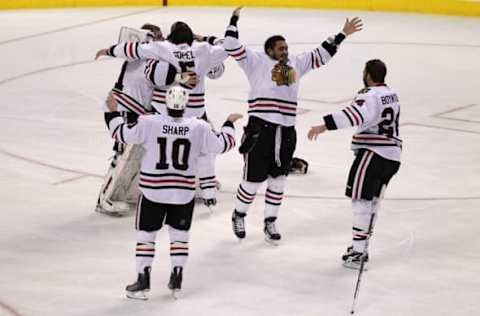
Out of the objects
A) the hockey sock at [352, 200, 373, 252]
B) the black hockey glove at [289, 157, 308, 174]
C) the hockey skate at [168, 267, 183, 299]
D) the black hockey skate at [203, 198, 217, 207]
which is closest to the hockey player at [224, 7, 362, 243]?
the hockey sock at [352, 200, 373, 252]

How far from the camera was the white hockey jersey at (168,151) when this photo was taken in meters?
7.50

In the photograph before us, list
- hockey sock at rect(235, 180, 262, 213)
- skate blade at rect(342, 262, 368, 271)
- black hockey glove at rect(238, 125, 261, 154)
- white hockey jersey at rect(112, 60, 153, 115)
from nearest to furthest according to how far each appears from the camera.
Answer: black hockey glove at rect(238, 125, 261, 154) < skate blade at rect(342, 262, 368, 271) < hockey sock at rect(235, 180, 262, 213) < white hockey jersey at rect(112, 60, 153, 115)

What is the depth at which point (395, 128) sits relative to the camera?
8406 mm

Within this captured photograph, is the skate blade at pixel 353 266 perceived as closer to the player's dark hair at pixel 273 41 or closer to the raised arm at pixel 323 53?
the raised arm at pixel 323 53

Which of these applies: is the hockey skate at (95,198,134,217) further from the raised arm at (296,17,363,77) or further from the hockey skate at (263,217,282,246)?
the raised arm at (296,17,363,77)

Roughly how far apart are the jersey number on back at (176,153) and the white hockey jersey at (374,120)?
1210 mm

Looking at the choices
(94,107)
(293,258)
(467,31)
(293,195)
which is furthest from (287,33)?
(293,258)

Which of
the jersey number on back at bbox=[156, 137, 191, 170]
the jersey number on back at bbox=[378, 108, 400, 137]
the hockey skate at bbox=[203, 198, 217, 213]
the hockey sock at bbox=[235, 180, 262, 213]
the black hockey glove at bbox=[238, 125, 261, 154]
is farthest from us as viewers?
the hockey skate at bbox=[203, 198, 217, 213]

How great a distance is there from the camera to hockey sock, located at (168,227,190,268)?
7664 millimetres

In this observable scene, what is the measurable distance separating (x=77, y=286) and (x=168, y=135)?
4.13ft

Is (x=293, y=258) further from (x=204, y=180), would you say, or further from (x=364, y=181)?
(x=204, y=180)

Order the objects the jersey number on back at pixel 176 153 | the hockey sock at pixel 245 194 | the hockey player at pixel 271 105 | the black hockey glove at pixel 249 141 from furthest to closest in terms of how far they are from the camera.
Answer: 1. the hockey sock at pixel 245 194
2. the hockey player at pixel 271 105
3. the black hockey glove at pixel 249 141
4. the jersey number on back at pixel 176 153

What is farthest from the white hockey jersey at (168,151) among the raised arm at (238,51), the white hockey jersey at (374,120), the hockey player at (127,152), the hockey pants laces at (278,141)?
the hockey player at (127,152)

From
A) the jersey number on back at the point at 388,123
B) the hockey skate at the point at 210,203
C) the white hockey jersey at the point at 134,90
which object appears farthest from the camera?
the hockey skate at the point at 210,203
